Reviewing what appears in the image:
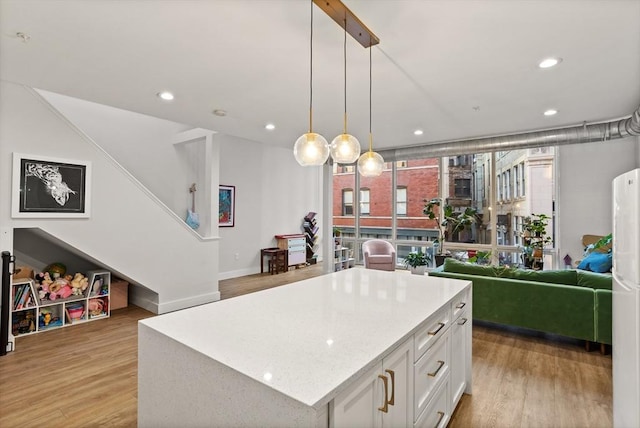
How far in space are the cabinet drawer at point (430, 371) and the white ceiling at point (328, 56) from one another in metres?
1.95

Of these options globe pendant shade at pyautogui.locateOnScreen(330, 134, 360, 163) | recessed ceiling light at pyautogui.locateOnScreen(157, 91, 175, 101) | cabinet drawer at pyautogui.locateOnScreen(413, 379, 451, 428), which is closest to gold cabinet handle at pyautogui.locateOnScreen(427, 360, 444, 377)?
cabinet drawer at pyautogui.locateOnScreen(413, 379, 451, 428)

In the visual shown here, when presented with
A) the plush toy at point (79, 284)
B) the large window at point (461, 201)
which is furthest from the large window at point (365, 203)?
the plush toy at point (79, 284)

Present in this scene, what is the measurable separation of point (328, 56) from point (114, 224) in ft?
10.2

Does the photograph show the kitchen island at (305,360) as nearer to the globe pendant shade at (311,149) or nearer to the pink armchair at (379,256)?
the globe pendant shade at (311,149)

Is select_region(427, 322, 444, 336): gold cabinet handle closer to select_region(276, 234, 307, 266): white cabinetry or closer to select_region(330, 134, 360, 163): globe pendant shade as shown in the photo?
select_region(330, 134, 360, 163): globe pendant shade

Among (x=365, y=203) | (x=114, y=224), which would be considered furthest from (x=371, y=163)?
(x=365, y=203)

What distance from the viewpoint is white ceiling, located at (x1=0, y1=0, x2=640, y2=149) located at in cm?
196

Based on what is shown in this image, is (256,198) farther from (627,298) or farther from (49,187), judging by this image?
(627,298)

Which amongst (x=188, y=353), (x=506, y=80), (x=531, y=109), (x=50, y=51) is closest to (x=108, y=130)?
(x=50, y=51)

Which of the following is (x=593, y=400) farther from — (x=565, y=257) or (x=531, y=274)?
(x=565, y=257)

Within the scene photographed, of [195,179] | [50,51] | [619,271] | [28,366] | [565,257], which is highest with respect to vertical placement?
[50,51]

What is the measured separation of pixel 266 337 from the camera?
130cm

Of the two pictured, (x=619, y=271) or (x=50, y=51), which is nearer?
(x=619, y=271)

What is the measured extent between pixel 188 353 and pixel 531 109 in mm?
4275
